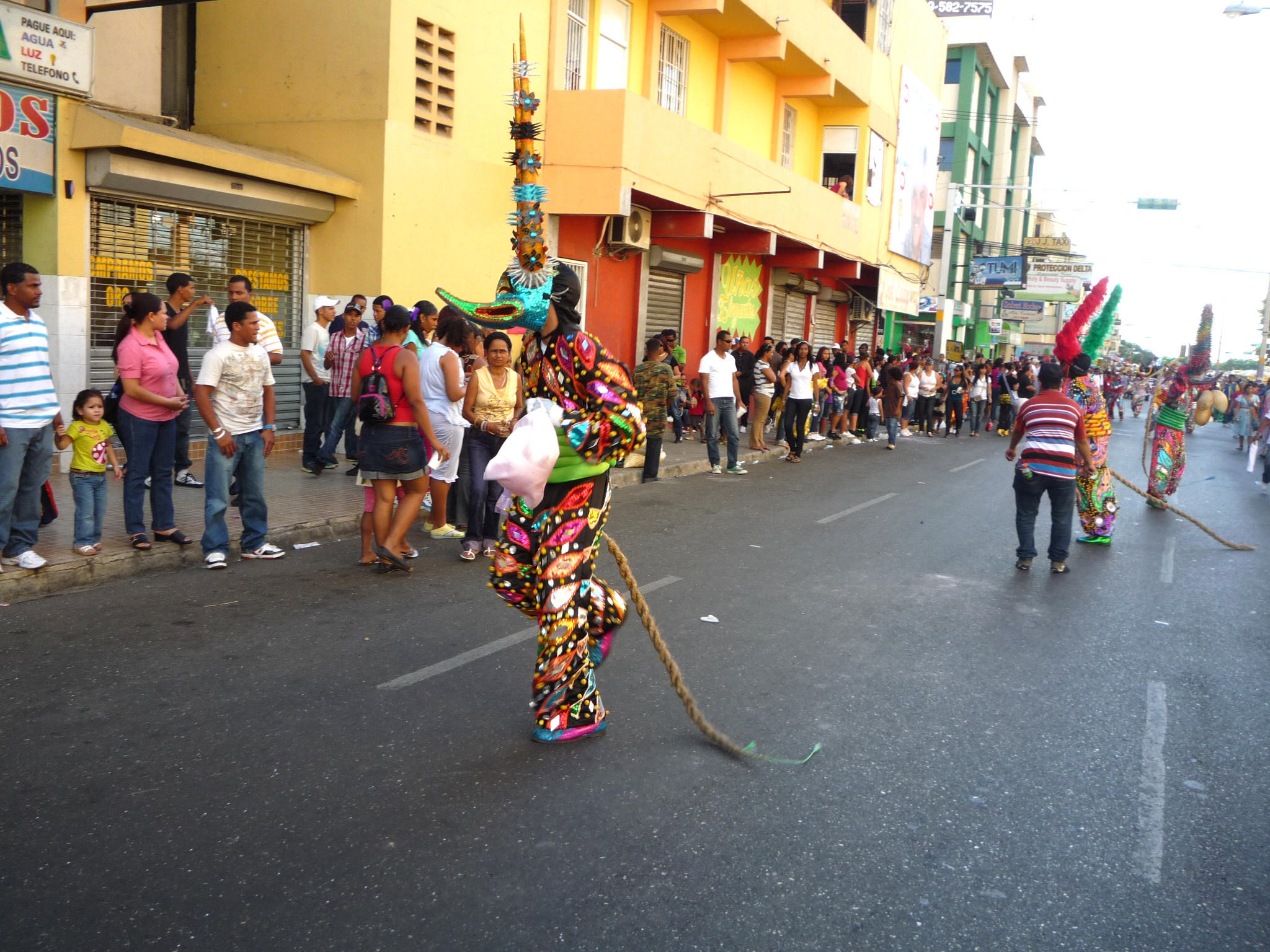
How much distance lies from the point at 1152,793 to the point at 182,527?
21.7ft

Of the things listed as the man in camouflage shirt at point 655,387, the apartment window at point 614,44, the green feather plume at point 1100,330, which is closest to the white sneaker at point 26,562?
the man in camouflage shirt at point 655,387

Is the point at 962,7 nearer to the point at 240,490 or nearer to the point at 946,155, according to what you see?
the point at 946,155

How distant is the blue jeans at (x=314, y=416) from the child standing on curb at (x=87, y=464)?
4149 mm

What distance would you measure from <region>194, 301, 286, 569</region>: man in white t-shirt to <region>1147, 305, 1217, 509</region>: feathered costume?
31.9 feet

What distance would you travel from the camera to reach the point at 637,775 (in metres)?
4.03

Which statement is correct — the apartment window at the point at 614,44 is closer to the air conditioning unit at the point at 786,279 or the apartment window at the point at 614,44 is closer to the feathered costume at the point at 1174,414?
the air conditioning unit at the point at 786,279

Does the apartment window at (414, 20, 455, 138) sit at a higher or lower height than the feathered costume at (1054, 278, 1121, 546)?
higher

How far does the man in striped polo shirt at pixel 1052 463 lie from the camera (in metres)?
8.27


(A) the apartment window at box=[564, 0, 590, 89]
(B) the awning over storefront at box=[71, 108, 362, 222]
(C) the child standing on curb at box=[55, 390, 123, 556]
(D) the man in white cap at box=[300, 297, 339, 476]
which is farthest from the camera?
(A) the apartment window at box=[564, 0, 590, 89]

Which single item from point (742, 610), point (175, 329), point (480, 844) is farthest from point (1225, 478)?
point (480, 844)

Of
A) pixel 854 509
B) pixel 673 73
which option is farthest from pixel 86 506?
pixel 673 73

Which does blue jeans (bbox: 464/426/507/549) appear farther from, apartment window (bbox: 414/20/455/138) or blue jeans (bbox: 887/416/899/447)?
blue jeans (bbox: 887/416/899/447)

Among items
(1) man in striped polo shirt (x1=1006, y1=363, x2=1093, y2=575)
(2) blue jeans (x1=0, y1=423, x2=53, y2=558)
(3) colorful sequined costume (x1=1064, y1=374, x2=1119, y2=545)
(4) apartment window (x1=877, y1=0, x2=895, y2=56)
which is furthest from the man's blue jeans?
(4) apartment window (x1=877, y1=0, x2=895, y2=56)

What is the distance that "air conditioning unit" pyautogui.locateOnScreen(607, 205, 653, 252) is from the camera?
16.5 m
